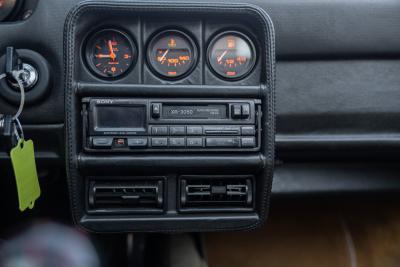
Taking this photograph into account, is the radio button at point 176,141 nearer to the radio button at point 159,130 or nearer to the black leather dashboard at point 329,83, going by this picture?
the radio button at point 159,130

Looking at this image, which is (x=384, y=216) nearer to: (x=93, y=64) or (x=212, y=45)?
(x=212, y=45)

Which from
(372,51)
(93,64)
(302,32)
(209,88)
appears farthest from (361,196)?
(93,64)

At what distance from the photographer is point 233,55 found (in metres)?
1.29

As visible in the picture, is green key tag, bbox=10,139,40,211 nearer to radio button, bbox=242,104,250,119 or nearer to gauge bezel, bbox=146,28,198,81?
gauge bezel, bbox=146,28,198,81

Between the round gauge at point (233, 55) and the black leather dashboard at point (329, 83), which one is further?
the black leather dashboard at point (329, 83)

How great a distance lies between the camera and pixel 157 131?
1225 millimetres

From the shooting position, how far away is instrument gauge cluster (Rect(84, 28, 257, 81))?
1.26m

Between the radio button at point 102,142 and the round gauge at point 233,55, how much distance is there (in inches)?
12.6

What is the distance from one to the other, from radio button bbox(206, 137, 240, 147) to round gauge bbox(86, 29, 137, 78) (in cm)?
27

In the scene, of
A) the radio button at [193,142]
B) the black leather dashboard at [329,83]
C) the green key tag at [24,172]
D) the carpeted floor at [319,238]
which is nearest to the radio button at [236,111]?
the radio button at [193,142]

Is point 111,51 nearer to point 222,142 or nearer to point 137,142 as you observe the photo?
point 137,142

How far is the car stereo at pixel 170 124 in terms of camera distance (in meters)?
1.22

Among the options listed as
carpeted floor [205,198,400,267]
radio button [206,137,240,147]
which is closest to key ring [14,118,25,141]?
radio button [206,137,240,147]

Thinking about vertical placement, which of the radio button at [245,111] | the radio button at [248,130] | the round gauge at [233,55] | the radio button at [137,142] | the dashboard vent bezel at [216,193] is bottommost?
the dashboard vent bezel at [216,193]
